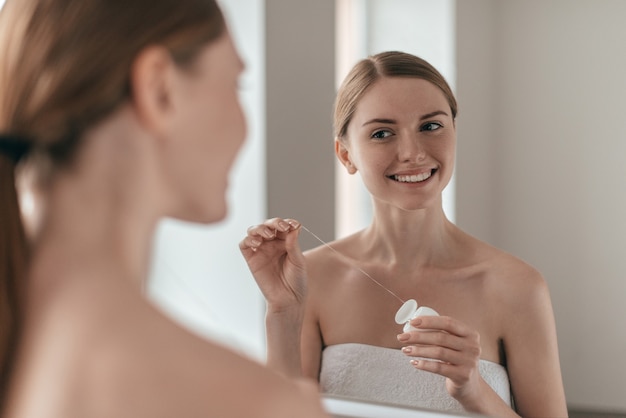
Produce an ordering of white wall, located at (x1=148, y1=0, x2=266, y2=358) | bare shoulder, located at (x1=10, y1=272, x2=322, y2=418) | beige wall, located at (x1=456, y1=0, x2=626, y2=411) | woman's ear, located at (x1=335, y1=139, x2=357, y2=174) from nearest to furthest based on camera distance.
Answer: bare shoulder, located at (x1=10, y1=272, x2=322, y2=418) → beige wall, located at (x1=456, y1=0, x2=626, y2=411) → woman's ear, located at (x1=335, y1=139, x2=357, y2=174) → white wall, located at (x1=148, y1=0, x2=266, y2=358)

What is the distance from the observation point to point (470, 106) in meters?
0.79

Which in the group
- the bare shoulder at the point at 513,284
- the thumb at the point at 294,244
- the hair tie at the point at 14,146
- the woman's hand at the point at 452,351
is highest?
the thumb at the point at 294,244

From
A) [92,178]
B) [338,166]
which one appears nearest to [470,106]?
[338,166]

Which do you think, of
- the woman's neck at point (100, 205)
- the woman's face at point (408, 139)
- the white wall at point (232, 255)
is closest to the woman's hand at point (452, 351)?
the woman's face at point (408, 139)

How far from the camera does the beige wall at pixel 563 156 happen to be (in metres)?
0.73

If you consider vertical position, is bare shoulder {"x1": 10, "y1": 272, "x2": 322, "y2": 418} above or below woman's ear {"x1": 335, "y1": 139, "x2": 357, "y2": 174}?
below

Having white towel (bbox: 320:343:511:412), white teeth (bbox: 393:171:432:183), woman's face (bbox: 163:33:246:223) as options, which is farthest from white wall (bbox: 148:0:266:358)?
woman's face (bbox: 163:33:246:223)

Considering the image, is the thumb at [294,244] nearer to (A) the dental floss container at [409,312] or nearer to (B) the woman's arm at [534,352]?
(A) the dental floss container at [409,312]

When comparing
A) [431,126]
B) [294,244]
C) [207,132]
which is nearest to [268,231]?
[294,244]

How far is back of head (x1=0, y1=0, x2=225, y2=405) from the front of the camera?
16.5 inches

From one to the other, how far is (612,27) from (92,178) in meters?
0.53

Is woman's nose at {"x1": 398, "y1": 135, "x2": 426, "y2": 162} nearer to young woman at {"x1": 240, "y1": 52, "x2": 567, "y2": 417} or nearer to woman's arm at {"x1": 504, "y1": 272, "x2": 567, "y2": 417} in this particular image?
young woman at {"x1": 240, "y1": 52, "x2": 567, "y2": 417}

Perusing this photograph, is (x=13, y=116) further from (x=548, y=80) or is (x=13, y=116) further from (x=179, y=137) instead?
(x=548, y=80)

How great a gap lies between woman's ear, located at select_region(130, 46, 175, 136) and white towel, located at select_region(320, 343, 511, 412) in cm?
49
